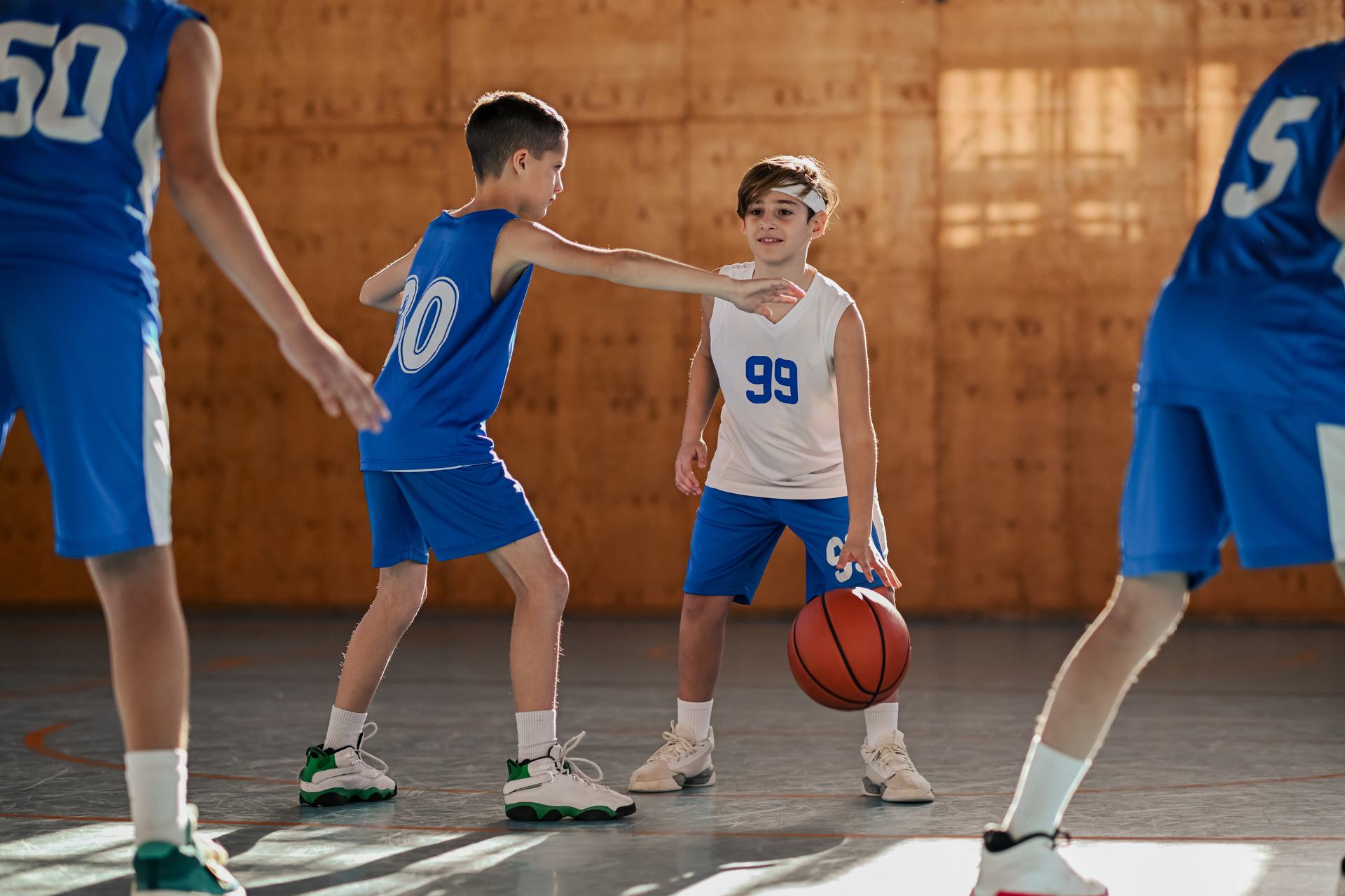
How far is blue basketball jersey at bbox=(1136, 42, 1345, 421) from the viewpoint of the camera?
2.22m

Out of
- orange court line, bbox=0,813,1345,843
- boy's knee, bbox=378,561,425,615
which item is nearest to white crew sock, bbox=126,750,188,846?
orange court line, bbox=0,813,1345,843

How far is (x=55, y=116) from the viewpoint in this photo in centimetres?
225

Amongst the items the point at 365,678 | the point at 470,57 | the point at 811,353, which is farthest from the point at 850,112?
the point at 365,678

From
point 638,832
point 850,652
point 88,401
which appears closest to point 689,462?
point 850,652

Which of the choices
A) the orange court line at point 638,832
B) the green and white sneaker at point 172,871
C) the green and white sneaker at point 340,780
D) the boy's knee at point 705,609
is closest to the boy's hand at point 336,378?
the green and white sneaker at point 172,871

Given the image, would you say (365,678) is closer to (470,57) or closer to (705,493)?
(705,493)

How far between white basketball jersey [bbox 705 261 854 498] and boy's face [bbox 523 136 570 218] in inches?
25.8

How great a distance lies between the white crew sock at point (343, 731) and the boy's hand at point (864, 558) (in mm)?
1224

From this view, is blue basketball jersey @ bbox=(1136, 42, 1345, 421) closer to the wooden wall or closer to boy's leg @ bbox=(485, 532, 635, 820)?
boy's leg @ bbox=(485, 532, 635, 820)

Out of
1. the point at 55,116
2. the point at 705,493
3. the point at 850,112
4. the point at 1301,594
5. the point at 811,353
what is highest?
the point at 850,112

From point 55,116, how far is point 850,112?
256 inches

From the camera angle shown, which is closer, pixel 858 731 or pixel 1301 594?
pixel 858 731

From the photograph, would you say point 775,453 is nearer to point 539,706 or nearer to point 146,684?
point 539,706

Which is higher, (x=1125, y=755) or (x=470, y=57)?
(x=470, y=57)
